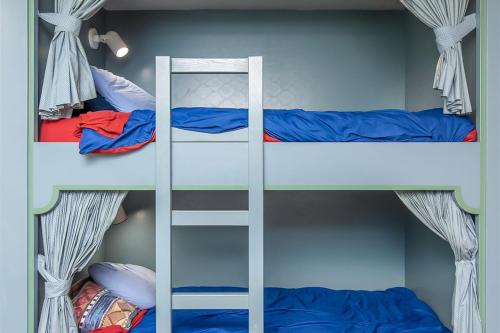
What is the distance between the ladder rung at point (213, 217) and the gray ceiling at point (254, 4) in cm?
175

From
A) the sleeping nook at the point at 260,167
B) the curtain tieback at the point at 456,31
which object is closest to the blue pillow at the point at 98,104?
the sleeping nook at the point at 260,167

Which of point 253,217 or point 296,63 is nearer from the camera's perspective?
point 253,217

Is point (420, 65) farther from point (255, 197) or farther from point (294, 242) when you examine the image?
point (255, 197)

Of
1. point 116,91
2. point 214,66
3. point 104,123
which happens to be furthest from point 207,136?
point 116,91

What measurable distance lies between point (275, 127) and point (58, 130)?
3.39ft

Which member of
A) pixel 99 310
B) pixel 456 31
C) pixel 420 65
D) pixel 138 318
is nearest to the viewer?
pixel 456 31

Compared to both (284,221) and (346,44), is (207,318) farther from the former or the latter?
(346,44)

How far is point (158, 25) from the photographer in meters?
3.38

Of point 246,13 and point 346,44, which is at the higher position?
point 246,13

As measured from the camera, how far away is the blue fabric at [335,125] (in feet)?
6.86

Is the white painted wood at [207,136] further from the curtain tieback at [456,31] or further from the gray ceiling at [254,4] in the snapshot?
the gray ceiling at [254,4]

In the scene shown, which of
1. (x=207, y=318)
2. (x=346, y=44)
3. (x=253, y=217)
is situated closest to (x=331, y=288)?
(x=207, y=318)

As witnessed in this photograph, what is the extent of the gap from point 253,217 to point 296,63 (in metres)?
1.68

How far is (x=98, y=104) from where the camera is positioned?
2.52 metres
